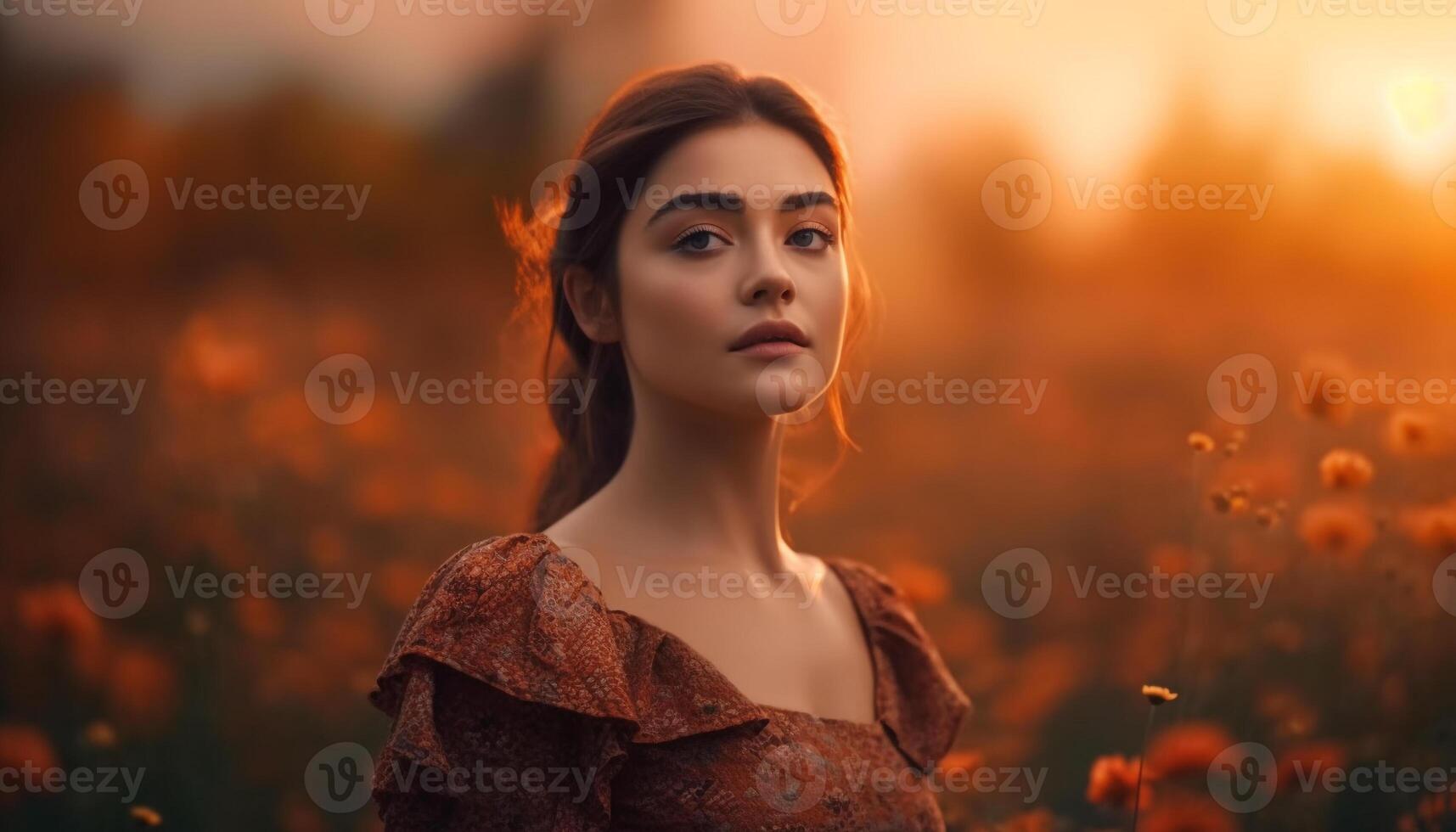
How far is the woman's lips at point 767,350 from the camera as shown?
1491mm

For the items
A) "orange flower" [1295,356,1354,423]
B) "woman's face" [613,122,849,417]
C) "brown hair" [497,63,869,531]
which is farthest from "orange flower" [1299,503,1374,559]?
"woman's face" [613,122,849,417]

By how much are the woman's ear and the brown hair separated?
13 millimetres

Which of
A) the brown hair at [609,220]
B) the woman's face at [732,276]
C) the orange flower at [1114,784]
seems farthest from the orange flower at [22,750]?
the orange flower at [1114,784]

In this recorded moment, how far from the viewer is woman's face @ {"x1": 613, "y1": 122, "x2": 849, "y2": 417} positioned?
4.91ft

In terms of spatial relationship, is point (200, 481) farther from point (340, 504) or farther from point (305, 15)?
point (305, 15)

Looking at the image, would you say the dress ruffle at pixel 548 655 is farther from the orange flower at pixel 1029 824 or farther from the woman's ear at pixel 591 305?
the orange flower at pixel 1029 824

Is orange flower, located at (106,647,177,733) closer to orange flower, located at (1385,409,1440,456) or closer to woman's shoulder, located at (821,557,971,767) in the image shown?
woman's shoulder, located at (821,557,971,767)

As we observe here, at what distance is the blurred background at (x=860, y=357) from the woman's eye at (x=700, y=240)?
685 millimetres

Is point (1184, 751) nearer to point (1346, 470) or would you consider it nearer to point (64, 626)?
point (1346, 470)

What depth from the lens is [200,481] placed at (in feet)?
7.42

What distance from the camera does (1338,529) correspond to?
197 cm

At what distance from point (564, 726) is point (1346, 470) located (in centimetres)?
117

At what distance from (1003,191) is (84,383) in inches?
65.5

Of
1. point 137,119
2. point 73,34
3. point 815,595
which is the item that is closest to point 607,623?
point 815,595
